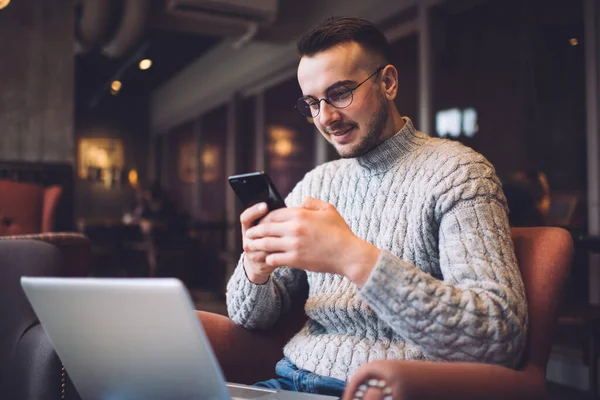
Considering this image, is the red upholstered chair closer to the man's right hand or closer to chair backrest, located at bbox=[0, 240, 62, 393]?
chair backrest, located at bbox=[0, 240, 62, 393]

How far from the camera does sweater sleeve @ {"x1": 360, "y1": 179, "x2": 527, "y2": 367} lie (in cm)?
101

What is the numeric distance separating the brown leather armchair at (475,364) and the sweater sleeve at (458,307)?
0.19 feet

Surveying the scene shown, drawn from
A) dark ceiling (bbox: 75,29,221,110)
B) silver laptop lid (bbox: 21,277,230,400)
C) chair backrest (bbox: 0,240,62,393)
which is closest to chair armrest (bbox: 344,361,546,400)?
silver laptop lid (bbox: 21,277,230,400)

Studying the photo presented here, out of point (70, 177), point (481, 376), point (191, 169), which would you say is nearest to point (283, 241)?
point (481, 376)

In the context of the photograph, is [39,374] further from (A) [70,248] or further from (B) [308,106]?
(B) [308,106]

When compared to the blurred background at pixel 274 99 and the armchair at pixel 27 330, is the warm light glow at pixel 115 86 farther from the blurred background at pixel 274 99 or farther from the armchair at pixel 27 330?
the armchair at pixel 27 330

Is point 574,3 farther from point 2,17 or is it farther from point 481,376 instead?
point 2,17

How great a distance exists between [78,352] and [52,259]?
76 cm

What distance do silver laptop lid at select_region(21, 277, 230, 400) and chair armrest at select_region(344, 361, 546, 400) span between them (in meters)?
0.25

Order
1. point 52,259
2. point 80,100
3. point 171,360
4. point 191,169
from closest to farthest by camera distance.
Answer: point 171,360 < point 52,259 < point 191,169 < point 80,100

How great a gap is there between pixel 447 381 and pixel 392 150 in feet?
2.23

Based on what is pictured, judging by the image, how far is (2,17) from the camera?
490cm

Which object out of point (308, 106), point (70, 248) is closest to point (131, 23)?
point (70, 248)

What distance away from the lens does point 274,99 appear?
23.6 ft
